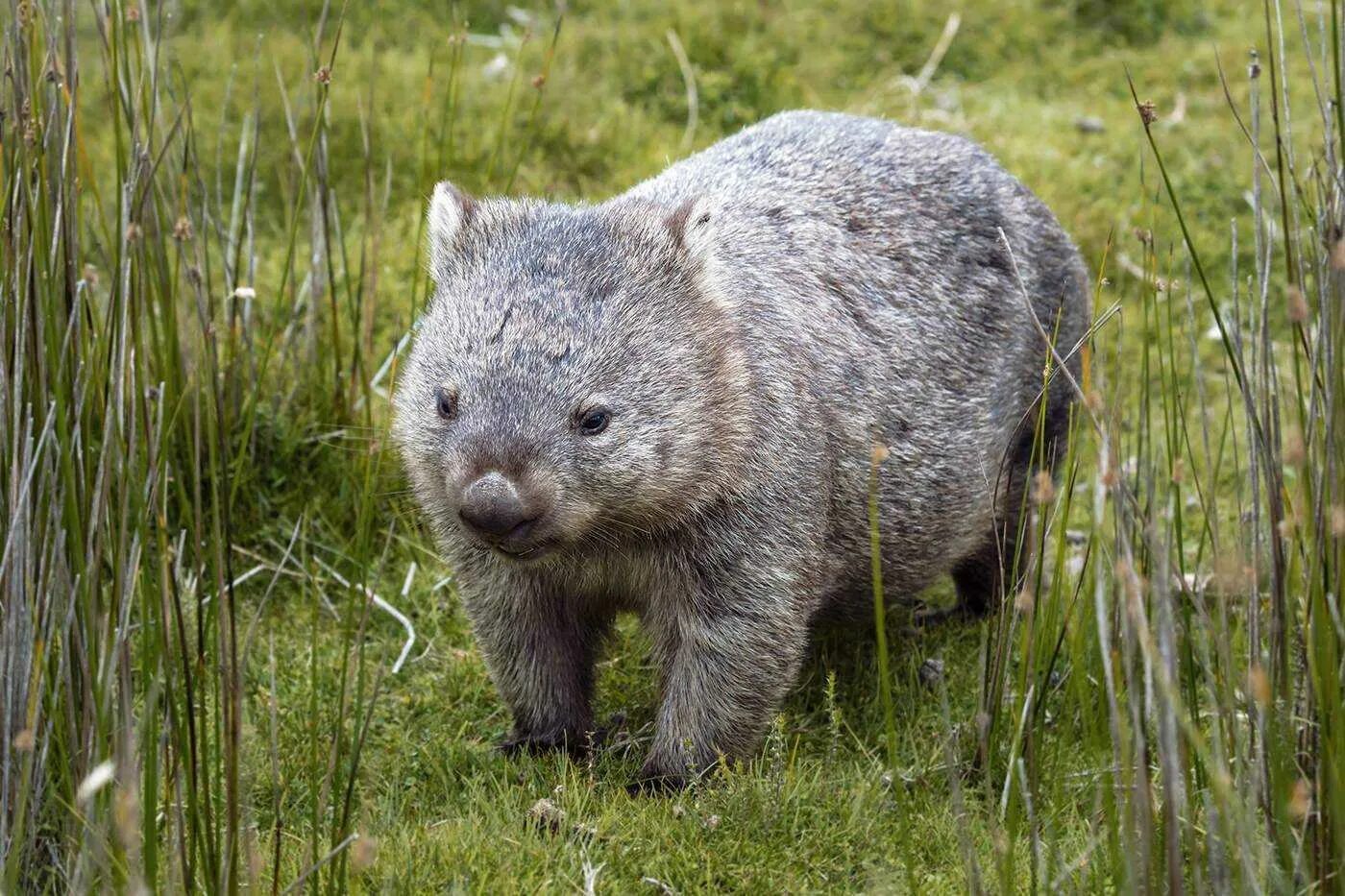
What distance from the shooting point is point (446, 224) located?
4.07 m

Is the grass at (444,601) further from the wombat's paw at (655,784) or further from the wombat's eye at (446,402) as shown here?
the wombat's eye at (446,402)

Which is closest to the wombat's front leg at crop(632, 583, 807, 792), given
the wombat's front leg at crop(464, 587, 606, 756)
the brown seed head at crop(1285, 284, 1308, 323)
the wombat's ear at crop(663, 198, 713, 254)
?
the wombat's front leg at crop(464, 587, 606, 756)

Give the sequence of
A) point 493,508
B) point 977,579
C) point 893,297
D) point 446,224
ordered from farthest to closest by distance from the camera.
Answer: point 977,579 < point 893,297 < point 446,224 < point 493,508

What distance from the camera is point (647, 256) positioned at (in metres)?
3.87

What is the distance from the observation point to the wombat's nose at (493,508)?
3334 millimetres

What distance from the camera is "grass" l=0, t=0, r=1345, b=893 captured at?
9.21 feet

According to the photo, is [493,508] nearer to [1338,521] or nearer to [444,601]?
[1338,521]

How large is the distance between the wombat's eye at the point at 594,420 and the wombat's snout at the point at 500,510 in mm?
224

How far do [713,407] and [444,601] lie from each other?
1526 mm

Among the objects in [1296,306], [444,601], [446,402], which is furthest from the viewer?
[444,601]

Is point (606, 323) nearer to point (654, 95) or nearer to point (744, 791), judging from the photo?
point (744, 791)

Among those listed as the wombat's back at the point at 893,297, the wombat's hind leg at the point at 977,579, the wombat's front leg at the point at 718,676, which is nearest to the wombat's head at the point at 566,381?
the wombat's back at the point at 893,297

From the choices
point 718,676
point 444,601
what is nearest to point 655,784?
point 718,676

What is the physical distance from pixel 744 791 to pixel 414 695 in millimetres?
1236
